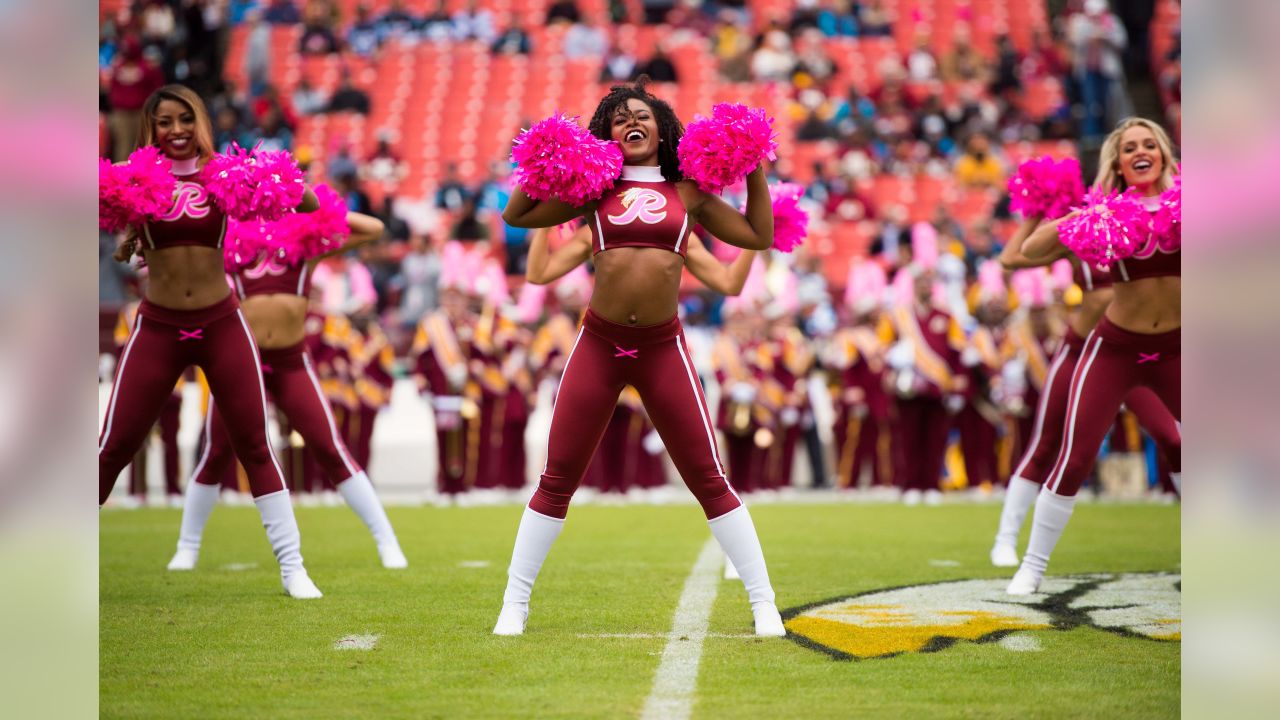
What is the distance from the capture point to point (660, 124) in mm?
5320

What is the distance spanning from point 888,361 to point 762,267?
3.80 metres

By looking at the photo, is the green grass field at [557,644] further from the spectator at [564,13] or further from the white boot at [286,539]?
the spectator at [564,13]

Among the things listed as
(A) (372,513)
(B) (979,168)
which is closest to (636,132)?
(A) (372,513)

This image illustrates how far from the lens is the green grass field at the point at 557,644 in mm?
4234

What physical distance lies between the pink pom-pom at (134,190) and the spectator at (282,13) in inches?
816

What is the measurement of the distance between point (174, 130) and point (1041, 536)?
4.07 metres

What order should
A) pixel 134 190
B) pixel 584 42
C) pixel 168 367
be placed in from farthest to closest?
1. pixel 584 42
2. pixel 168 367
3. pixel 134 190

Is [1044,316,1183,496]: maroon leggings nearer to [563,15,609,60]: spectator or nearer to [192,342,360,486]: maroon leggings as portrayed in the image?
[192,342,360,486]: maroon leggings

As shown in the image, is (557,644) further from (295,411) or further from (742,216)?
(295,411)

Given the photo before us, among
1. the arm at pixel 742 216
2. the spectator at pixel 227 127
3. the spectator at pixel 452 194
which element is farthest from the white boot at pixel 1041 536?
the spectator at pixel 227 127
